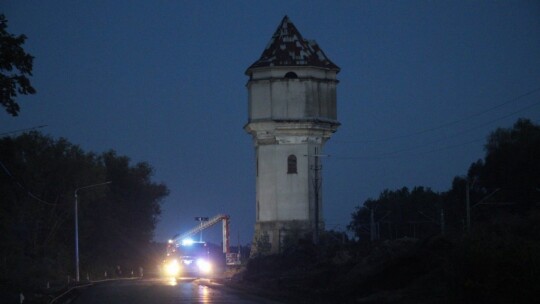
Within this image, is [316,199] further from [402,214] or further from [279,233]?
[402,214]

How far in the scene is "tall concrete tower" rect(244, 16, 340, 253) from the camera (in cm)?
6669

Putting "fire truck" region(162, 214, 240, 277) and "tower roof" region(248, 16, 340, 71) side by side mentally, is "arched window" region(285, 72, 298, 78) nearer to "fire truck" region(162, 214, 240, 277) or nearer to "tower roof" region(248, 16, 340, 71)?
"tower roof" region(248, 16, 340, 71)

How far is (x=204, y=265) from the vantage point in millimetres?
73812

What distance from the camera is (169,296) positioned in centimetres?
3597

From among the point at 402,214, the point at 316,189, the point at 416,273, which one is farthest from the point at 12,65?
the point at 402,214

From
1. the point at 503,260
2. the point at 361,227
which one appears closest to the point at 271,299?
the point at 503,260

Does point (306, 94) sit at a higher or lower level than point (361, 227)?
higher

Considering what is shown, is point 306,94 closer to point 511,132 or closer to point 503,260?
point 511,132

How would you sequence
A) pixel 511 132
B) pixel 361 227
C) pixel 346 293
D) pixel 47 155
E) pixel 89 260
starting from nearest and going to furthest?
pixel 346 293 < pixel 47 155 < pixel 511 132 < pixel 89 260 < pixel 361 227

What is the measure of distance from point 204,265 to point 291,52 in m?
19.5

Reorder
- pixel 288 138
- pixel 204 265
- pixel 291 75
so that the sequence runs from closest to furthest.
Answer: pixel 288 138, pixel 291 75, pixel 204 265

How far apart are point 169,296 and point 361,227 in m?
87.5

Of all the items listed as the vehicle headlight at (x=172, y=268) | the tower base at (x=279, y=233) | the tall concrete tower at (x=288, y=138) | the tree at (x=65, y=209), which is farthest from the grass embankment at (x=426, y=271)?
the vehicle headlight at (x=172, y=268)

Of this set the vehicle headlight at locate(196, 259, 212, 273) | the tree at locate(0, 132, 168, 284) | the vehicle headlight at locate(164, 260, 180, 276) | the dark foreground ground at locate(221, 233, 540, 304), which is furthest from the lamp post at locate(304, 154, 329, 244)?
the tree at locate(0, 132, 168, 284)
